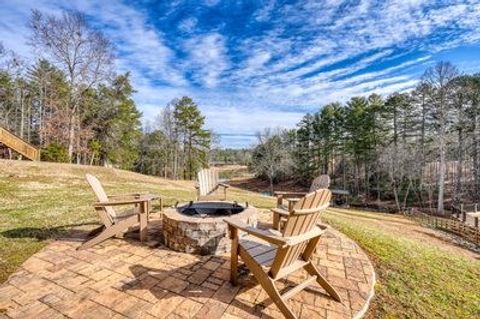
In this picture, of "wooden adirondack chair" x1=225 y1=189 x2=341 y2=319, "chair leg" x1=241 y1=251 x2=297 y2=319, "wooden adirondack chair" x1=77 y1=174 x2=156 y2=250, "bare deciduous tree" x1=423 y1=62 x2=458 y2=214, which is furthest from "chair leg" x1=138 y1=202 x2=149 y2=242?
"bare deciduous tree" x1=423 y1=62 x2=458 y2=214

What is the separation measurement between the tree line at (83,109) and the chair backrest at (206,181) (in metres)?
13.5

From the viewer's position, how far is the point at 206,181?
562 cm

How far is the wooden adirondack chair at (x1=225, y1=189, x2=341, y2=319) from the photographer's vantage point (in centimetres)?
203

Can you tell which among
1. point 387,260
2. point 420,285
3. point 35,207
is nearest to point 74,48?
point 35,207

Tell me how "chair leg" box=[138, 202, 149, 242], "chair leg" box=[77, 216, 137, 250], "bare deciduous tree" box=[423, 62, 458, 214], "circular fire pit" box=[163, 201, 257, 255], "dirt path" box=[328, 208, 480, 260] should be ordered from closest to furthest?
"circular fire pit" box=[163, 201, 257, 255], "chair leg" box=[77, 216, 137, 250], "chair leg" box=[138, 202, 149, 242], "dirt path" box=[328, 208, 480, 260], "bare deciduous tree" box=[423, 62, 458, 214]

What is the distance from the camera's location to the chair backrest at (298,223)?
202cm

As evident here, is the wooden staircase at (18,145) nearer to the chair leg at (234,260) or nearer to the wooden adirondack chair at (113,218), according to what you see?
the wooden adirondack chair at (113,218)

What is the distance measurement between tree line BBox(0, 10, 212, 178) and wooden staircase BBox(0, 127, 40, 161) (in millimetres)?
1283

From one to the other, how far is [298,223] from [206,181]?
3.74m

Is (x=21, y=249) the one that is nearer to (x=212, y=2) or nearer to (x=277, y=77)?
(x=212, y=2)

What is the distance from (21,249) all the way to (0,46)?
20.0 m

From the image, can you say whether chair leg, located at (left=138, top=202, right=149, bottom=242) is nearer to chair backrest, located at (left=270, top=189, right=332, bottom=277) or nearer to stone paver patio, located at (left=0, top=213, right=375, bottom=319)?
stone paver patio, located at (left=0, top=213, right=375, bottom=319)

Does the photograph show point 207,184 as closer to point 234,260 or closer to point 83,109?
point 234,260

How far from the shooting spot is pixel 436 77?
15.7 m
